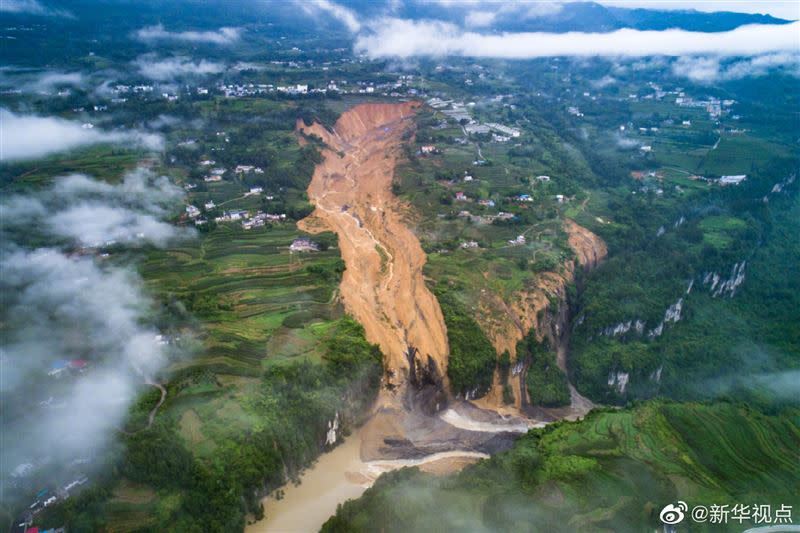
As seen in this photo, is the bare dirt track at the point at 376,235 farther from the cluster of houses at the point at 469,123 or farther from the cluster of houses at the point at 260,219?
the cluster of houses at the point at 469,123

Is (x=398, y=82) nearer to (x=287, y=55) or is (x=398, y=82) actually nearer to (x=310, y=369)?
(x=287, y=55)

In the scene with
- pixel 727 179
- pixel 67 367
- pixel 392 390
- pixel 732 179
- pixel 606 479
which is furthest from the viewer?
pixel 727 179

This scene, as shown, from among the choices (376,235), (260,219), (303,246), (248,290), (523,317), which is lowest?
(523,317)

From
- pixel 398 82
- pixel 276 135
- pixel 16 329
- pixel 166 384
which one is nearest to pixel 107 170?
pixel 276 135

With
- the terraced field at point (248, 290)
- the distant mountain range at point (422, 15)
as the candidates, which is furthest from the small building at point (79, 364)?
the distant mountain range at point (422, 15)

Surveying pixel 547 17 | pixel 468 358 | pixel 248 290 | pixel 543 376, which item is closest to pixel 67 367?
pixel 248 290

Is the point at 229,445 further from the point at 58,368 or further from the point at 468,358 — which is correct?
the point at 468,358
